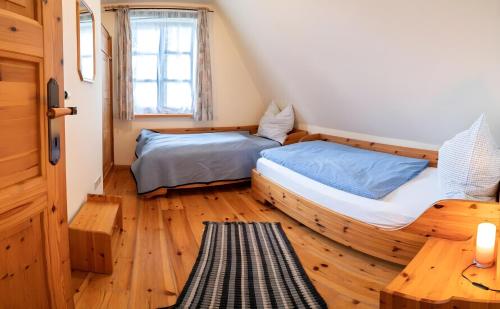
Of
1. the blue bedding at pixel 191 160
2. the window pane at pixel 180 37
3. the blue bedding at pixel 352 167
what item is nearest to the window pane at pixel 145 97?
the window pane at pixel 180 37

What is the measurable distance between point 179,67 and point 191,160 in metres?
1.66

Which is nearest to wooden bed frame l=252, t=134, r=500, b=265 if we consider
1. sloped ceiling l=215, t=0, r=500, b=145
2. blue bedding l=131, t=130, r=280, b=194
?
sloped ceiling l=215, t=0, r=500, b=145

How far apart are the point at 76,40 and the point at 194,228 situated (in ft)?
5.18

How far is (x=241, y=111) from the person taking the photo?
5.05 meters

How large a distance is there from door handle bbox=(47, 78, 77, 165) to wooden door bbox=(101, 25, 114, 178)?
3040mm

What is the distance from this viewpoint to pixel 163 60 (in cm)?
463

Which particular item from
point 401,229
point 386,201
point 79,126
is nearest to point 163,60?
point 79,126

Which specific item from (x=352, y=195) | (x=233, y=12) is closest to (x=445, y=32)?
(x=352, y=195)

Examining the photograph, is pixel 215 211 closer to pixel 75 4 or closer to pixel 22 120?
pixel 75 4

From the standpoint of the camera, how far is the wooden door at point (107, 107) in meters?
4.01

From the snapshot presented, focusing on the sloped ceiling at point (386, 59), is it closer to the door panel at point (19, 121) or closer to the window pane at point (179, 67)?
the window pane at point (179, 67)

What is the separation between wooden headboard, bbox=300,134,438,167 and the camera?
9.05ft

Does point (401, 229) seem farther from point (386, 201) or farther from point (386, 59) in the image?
point (386, 59)

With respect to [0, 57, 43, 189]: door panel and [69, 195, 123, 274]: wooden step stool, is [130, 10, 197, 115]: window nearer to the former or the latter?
[69, 195, 123, 274]: wooden step stool
